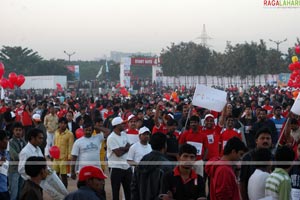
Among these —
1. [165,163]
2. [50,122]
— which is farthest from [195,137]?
[50,122]

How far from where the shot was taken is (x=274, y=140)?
42.5 feet

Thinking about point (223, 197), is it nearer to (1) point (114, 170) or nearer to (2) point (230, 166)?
(2) point (230, 166)

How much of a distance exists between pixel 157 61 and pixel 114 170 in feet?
202

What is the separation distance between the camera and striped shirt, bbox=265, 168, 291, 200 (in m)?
6.14

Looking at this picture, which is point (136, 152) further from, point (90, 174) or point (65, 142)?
point (90, 174)

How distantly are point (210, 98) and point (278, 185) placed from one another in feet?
18.2

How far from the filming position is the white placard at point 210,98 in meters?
11.6

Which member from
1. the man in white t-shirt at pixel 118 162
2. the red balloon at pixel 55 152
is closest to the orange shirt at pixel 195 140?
the man in white t-shirt at pixel 118 162

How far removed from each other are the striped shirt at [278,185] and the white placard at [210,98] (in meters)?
5.28

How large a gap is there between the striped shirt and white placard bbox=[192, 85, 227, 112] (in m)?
5.28

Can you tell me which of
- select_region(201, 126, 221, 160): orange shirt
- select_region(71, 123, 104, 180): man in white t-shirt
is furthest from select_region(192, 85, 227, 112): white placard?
select_region(71, 123, 104, 180): man in white t-shirt

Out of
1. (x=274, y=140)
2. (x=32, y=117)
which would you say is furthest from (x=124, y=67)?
(x=274, y=140)

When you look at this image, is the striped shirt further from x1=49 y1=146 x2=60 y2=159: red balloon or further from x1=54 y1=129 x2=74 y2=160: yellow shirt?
x1=54 y1=129 x2=74 y2=160: yellow shirt

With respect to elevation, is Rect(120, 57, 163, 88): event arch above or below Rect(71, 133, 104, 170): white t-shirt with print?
above
